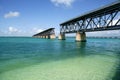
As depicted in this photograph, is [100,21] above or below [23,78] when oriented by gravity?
above

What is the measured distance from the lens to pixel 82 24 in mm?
70125

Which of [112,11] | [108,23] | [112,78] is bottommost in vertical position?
[112,78]

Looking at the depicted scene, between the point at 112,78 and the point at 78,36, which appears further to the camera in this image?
the point at 78,36

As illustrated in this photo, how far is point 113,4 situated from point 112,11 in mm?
5687

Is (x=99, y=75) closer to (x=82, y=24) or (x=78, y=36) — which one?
(x=82, y=24)

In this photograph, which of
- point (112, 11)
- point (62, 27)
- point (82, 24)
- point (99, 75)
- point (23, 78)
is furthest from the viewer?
point (62, 27)

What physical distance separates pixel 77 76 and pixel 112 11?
35.1 m

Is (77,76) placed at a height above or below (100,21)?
below

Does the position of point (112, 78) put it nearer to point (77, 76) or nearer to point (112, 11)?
point (77, 76)

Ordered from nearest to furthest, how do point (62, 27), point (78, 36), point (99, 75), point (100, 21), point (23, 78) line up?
point (23, 78), point (99, 75), point (100, 21), point (78, 36), point (62, 27)

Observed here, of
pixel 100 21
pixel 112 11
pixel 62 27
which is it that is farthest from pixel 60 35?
pixel 112 11

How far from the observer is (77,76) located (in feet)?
40.9

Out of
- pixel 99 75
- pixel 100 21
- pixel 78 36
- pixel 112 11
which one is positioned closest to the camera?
pixel 99 75

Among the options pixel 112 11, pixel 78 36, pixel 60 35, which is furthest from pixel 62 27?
pixel 112 11
